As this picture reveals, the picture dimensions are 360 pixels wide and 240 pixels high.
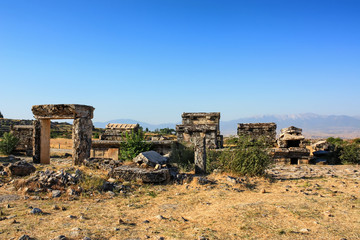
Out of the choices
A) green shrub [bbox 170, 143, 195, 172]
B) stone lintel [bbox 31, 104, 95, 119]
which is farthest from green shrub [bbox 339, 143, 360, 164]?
stone lintel [bbox 31, 104, 95, 119]

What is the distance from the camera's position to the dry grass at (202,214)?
4.15 m

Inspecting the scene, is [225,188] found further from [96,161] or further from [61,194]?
[96,161]

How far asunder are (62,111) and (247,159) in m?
7.68

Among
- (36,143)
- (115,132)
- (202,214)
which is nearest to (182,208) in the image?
(202,214)

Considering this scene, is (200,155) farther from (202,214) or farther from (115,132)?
(115,132)

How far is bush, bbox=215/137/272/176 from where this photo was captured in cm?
866

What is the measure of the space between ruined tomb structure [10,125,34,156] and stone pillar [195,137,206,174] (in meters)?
11.6

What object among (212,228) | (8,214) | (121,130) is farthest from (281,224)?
(121,130)

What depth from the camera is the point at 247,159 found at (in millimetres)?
8773

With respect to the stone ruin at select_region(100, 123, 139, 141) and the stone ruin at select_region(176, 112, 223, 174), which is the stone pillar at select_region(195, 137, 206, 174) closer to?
the stone ruin at select_region(176, 112, 223, 174)

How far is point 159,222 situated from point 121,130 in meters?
10.3

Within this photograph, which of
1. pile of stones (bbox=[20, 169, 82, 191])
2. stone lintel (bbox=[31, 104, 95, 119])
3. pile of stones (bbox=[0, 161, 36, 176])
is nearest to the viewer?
pile of stones (bbox=[20, 169, 82, 191])

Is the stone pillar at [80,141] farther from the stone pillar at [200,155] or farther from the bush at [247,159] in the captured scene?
the bush at [247,159]

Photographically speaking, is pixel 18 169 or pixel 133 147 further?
pixel 133 147
